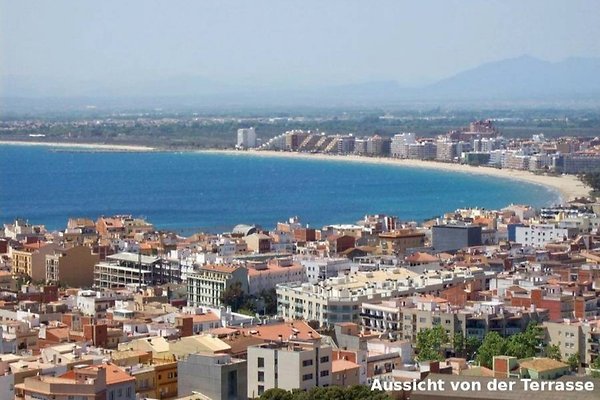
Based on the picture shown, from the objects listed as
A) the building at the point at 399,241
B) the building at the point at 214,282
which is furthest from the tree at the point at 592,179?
the building at the point at 214,282

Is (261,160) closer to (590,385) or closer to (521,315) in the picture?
(521,315)

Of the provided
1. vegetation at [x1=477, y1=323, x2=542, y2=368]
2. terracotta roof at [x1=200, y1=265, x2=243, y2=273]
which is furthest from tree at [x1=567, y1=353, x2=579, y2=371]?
terracotta roof at [x1=200, y1=265, x2=243, y2=273]

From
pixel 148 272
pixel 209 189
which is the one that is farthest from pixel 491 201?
pixel 148 272

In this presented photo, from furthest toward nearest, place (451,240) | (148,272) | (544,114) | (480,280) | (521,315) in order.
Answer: (544,114) → (451,240) → (148,272) → (480,280) → (521,315)

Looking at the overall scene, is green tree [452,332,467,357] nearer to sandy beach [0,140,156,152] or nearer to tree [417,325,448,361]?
tree [417,325,448,361]

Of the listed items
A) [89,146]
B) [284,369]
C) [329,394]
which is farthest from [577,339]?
[89,146]

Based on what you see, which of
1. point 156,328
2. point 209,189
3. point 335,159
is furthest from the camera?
point 335,159
